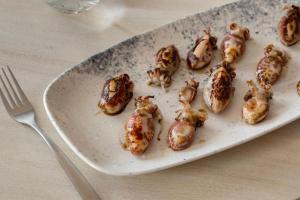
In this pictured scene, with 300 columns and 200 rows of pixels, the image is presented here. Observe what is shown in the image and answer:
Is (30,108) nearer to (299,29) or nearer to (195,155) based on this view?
(195,155)

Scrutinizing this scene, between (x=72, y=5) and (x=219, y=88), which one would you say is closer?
(x=219, y=88)

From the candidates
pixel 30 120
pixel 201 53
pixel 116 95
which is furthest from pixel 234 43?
pixel 30 120

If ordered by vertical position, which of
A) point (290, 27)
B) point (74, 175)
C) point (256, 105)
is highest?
point (290, 27)

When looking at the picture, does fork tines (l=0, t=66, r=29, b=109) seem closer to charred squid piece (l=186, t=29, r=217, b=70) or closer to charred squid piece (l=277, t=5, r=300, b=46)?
A: charred squid piece (l=186, t=29, r=217, b=70)

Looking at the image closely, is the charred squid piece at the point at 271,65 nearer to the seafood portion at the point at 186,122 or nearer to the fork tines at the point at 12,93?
the seafood portion at the point at 186,122

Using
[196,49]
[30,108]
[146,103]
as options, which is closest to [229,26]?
[196,49]

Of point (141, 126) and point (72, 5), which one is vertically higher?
point (72, 5)

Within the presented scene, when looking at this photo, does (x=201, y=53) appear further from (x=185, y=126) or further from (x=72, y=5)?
(x=72, y=5)
